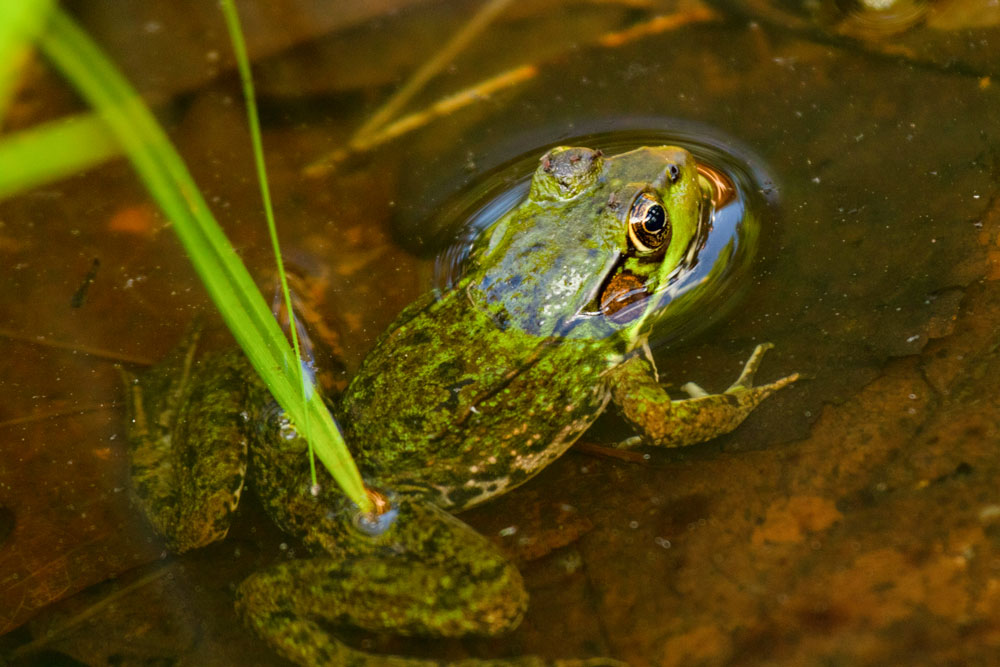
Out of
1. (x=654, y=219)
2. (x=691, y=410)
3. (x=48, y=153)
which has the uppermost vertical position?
(x=48, y=153)

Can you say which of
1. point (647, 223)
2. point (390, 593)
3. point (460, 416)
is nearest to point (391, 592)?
point (390, 593)

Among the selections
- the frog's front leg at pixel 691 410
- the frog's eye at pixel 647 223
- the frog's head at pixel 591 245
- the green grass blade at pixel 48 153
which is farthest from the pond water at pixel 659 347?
the green grass blade at pixel 48 153

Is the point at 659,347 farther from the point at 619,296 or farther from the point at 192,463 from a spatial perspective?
Result: the point at 192,463

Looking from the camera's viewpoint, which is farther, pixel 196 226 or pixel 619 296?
pixel 619 296

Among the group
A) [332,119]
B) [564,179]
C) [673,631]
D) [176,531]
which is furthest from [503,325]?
[332,119]

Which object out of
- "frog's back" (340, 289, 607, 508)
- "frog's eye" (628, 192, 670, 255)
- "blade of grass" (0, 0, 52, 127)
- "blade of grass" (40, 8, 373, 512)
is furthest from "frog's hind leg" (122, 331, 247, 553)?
"blade of grass" (0, 0, 52, 127)

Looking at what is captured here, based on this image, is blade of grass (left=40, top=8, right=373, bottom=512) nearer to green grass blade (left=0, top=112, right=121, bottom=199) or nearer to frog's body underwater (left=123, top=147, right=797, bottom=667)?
green grass blade (left=0, top=112, right=121, bottom=199)

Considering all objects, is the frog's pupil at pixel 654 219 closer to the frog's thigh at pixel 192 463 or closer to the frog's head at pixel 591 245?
the frog's head at pixel 591 245

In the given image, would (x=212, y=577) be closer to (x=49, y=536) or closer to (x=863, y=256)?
(x=49, y=536)
